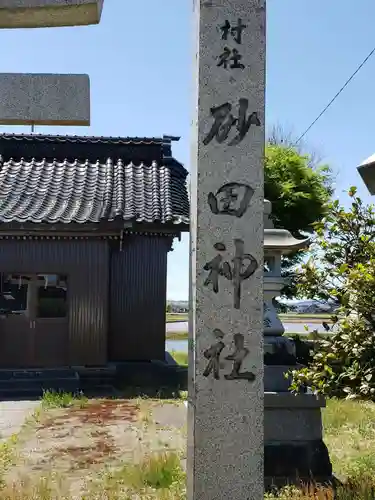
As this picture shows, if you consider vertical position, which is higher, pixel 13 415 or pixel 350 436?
pixel 350 436

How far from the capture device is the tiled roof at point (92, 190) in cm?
1255

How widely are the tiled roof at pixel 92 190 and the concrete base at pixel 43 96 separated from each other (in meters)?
6.24

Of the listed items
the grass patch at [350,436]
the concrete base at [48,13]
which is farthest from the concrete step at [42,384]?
the concrete base at [48,13]

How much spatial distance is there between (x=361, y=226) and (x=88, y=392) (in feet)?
25.8

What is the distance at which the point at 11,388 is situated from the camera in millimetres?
11312

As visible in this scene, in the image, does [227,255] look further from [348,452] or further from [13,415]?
[13,415]

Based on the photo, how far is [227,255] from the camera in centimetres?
448

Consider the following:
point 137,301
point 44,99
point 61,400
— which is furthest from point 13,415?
point 44,99

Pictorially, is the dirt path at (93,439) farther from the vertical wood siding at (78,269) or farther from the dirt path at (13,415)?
the vertical wood siding at (78,269)

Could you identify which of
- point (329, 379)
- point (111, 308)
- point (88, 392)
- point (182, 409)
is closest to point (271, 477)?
point (329, 379)

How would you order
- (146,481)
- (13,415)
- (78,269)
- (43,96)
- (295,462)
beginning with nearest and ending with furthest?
(146,481), (43,96), (295,462), (13,415), (78,269)


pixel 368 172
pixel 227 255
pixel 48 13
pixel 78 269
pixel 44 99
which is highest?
pixel 48 13

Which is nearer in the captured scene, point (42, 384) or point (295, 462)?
point (295, 462)

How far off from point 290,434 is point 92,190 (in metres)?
9.37
